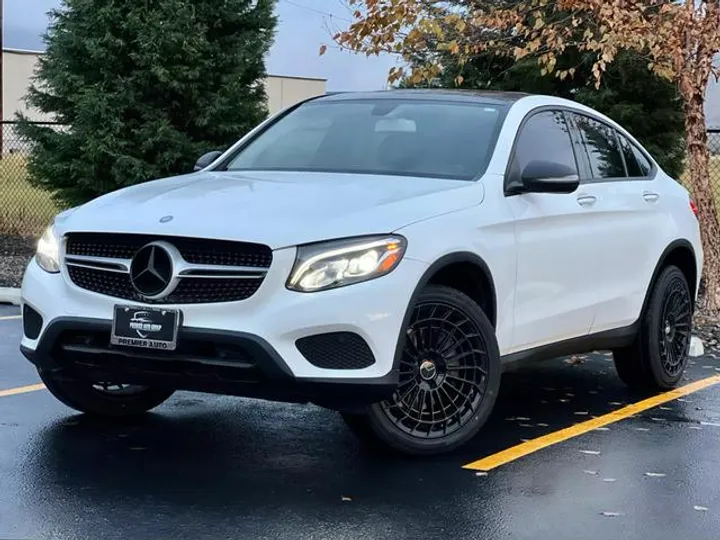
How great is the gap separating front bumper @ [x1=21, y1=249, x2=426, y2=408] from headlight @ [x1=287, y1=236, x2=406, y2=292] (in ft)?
0.12

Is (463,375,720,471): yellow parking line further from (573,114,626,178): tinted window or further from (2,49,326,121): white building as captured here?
(2,49,326,121): white building

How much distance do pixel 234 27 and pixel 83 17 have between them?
6.01 feet

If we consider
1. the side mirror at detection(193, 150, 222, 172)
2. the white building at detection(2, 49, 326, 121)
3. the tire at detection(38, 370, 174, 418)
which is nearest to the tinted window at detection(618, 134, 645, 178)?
the side mirror at detection(193, 150, 222, 172)

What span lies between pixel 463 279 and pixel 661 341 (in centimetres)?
220

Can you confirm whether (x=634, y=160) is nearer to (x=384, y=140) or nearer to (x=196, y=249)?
(x=384, y=140)

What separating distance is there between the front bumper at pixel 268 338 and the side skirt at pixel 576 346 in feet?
3.55

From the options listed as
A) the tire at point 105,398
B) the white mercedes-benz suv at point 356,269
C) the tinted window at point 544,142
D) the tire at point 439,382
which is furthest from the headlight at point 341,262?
the tire at point 105,398

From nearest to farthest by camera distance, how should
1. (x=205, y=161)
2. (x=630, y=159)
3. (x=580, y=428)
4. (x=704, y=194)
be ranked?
(x=580, y=428)
(x=205, y=161)
(x=630, y=159)
(x=704, y=194)

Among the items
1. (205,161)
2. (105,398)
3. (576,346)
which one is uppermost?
(205,161)

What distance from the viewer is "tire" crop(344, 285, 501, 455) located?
526cm

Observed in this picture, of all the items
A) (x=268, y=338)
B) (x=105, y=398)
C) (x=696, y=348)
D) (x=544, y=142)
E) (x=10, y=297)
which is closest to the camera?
(x=268, y=338)

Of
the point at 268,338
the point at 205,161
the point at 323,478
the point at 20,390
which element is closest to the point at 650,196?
the point at 205,161

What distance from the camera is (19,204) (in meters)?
18.5

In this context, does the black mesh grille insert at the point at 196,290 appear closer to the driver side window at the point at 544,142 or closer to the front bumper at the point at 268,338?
the front bumper at the point at 268,338
